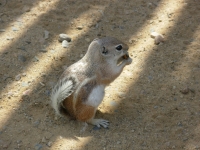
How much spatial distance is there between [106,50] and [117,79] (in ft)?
1.97

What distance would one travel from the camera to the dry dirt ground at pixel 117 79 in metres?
3.08

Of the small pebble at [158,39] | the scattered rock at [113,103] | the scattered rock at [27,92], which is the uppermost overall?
the small pebble at [158,39]

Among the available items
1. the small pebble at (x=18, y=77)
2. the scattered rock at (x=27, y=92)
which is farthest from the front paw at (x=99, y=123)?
the small pebble at (x=18, y=77)

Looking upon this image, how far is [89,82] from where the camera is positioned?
305 centimetres

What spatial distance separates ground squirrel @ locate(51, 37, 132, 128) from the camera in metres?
3.03

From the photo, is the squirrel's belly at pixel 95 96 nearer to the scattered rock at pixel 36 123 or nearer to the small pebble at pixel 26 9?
the scattered rock at pixel 36 123

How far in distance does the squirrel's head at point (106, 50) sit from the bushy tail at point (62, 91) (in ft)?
0.94

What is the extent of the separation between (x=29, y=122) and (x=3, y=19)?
166 centimetres

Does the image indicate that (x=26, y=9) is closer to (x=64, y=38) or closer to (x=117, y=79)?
(x=64, y=38)

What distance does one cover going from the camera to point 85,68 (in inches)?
122

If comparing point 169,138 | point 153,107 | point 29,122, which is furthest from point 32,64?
point 169,138

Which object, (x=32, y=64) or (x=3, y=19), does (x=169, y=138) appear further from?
(x=3, y=19)

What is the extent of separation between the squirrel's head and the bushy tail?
286 millimetres

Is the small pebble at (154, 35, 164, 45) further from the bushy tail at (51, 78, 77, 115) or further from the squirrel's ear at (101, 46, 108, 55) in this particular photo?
the bushy tail at (51, 78, 77, 115)
